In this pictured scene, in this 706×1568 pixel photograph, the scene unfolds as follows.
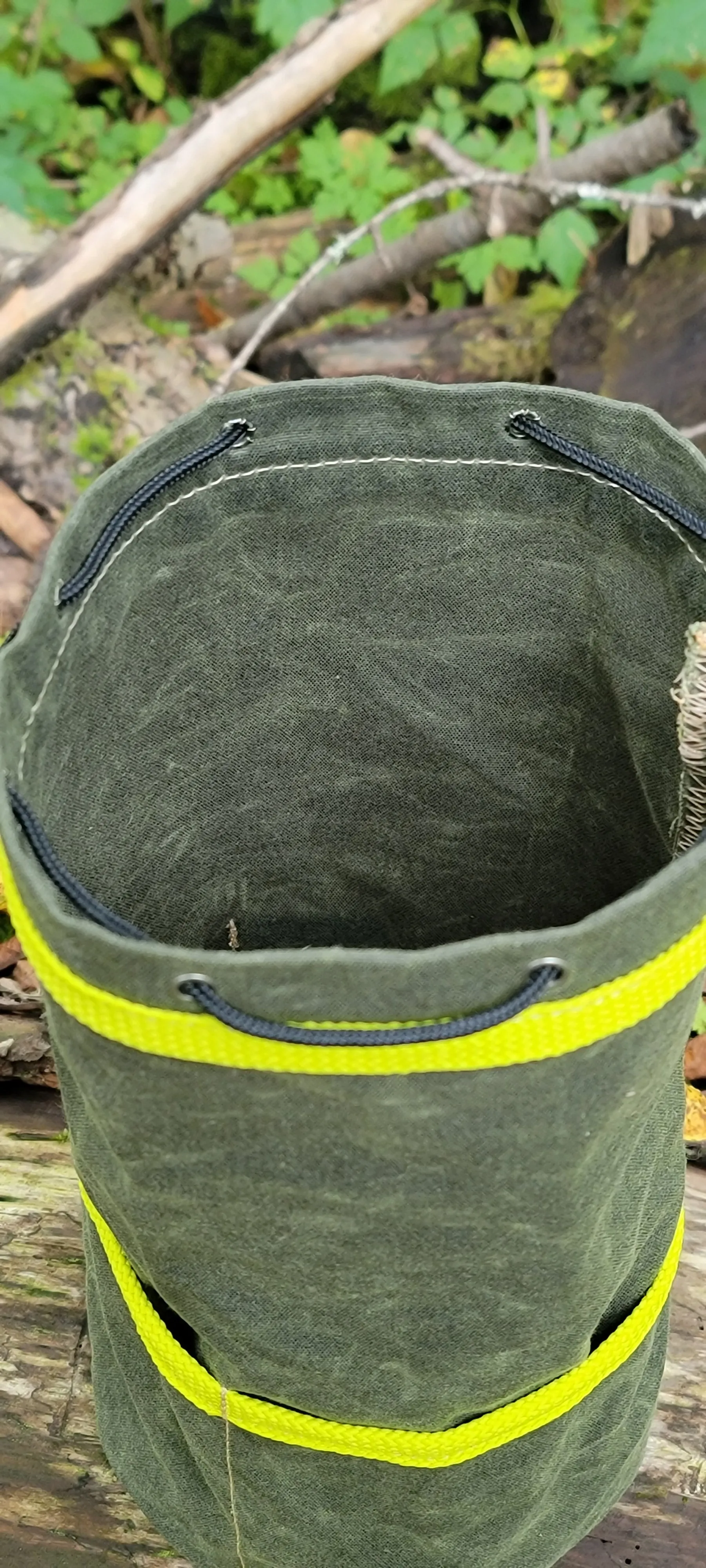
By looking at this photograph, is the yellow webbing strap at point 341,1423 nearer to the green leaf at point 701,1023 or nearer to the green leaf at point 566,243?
the green leaf at point 701,1023

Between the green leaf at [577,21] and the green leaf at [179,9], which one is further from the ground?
the green leaf at [179,9]

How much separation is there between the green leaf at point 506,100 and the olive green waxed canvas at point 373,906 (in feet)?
6.01

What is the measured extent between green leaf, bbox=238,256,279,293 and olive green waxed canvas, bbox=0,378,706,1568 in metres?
1.69

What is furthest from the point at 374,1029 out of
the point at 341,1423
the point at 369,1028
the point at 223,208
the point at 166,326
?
the point at 223,208

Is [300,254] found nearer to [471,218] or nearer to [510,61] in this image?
[471,218]

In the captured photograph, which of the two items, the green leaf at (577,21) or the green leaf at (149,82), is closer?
the green leaf at (577,21)

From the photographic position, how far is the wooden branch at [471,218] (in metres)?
2.09

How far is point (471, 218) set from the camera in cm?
221

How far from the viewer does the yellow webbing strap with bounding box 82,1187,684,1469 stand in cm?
75

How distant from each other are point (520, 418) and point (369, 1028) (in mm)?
460

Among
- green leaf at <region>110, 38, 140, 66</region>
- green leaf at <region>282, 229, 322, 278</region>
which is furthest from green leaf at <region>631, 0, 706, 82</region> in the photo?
green leaf at <region>110, 38, 140, 66</region>

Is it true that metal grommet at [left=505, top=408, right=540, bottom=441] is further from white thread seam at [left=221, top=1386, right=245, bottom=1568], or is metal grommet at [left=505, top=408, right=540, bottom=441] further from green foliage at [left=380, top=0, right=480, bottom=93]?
green foliage at [left=380, top=0, right=480, bottom=93]

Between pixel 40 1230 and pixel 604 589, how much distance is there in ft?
2.40

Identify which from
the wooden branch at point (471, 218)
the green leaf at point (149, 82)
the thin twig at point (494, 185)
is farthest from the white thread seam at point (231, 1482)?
the green leaf at point (149, 82)
